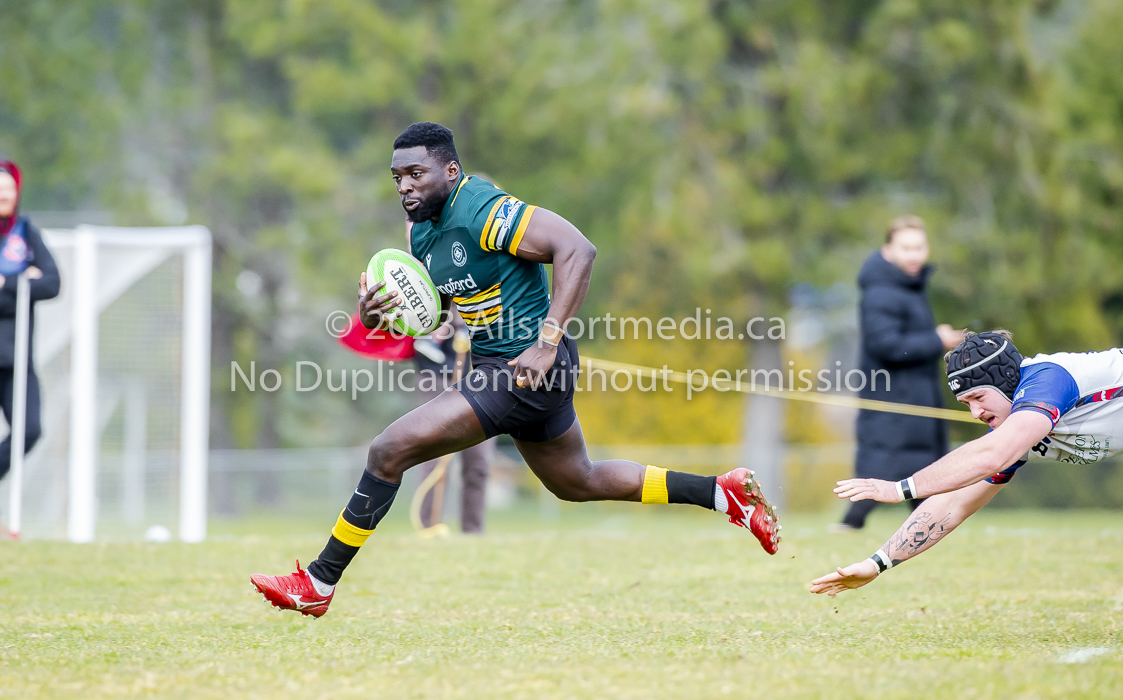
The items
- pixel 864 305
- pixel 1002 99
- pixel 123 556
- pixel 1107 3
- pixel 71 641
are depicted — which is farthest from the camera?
pixel 1107 3

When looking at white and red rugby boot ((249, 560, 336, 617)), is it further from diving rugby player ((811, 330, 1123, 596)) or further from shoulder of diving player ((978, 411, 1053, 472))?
shoulder of diving player ((978, 411, 1053, 472))

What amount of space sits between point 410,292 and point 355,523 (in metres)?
1.04

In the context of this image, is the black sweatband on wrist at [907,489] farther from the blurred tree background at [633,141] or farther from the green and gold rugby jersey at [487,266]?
the blurred tree background at [633,141]

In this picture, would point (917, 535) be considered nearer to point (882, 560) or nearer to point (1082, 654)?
point (882, 560)

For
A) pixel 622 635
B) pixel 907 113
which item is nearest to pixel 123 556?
pixel 622 635

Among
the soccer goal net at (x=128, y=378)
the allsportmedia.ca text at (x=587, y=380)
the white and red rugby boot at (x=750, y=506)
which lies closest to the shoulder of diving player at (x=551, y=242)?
the white and red rugby boot at (x=750, y=506)

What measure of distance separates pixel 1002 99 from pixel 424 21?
1149 cm

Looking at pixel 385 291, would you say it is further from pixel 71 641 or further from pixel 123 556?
pixel 123 556

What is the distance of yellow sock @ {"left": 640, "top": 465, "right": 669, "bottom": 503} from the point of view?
18.9ft

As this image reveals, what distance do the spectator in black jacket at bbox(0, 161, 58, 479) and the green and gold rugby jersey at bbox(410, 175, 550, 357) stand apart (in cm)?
460

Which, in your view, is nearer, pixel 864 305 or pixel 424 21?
pixel 864 305

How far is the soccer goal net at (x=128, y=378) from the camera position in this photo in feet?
31.8

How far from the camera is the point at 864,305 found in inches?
352

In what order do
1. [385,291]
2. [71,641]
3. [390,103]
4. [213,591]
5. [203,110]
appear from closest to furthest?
[71,641]
[385,291]
[213,591]
[390,103]
[203,110]
